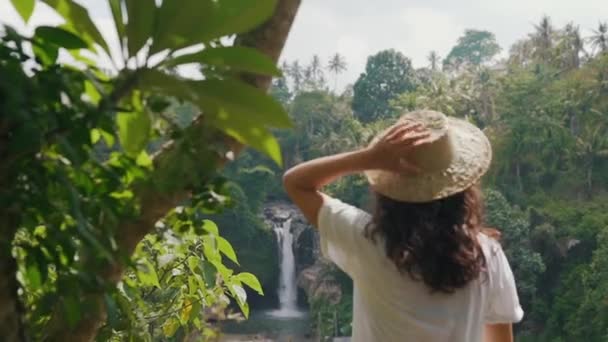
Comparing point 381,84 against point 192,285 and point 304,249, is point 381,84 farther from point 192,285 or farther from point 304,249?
point 192,285

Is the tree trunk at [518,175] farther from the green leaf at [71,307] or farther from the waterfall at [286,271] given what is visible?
the green leaf at [71,307]

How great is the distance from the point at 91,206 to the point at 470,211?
0.53 m

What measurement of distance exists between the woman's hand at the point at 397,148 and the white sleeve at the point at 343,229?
7cm

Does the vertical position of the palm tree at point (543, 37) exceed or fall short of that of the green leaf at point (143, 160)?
it exceeds it

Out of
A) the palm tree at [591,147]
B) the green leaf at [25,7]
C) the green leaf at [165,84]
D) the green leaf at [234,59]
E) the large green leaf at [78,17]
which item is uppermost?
the palm tree at [591,147]

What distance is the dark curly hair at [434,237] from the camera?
0.79m

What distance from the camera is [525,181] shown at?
13.4m

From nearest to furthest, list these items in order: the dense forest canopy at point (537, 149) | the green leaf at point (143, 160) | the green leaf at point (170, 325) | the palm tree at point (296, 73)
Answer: the green leaf at point (143, 160) < the green leaf at point (170, 325) < the dense forest canopy at point (537, 149) < the palm tree at point (296, 73)

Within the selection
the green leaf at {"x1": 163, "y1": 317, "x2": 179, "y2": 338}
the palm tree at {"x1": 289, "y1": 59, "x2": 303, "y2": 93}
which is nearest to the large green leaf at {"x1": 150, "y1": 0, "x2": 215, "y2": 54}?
the green leaf at {"x1": 163, "y1": 317, "x2": 179, "y2": 338}

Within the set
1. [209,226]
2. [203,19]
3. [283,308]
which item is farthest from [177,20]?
[283,308]

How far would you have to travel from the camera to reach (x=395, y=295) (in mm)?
798

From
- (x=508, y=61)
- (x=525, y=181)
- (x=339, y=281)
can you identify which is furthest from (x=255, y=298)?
(x=508, y=61)

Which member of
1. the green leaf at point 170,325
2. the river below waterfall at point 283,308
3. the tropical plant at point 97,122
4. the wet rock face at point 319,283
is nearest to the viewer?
the tropical plant at point 97,122

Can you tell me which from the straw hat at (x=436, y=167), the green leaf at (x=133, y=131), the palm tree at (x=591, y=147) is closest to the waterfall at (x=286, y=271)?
the palm tree at (x=591, y=147)
